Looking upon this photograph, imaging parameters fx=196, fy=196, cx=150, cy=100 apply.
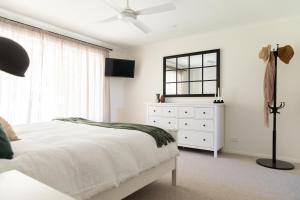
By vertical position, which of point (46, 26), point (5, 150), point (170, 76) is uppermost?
point (46, 26)

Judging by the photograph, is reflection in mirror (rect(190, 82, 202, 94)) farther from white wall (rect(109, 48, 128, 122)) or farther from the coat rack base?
white wall (rect(109, 48, 128, 122))

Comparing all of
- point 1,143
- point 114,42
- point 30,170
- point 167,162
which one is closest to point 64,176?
point 30,170

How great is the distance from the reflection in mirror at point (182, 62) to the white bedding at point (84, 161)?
2.87 meters

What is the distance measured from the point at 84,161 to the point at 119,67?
3.76 metres

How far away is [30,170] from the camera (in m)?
1.14

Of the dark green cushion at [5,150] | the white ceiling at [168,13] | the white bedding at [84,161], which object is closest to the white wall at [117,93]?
the white ceiling at [168,13]

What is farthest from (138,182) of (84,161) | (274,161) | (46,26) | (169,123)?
(46,26)

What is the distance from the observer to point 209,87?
13.4 feet

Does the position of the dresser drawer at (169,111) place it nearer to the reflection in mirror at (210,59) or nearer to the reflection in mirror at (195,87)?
the reflection in mirror at (195,87)

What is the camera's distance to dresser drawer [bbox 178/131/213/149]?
3590mm

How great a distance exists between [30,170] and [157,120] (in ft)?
10.4

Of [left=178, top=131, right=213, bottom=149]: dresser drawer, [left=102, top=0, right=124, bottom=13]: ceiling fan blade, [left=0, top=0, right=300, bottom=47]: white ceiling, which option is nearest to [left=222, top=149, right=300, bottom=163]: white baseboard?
[left=178, top=131, right=213, bottom=149]: dresser drawer

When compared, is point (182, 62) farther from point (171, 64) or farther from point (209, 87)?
point (209, 87)

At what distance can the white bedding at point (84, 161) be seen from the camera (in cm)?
118
